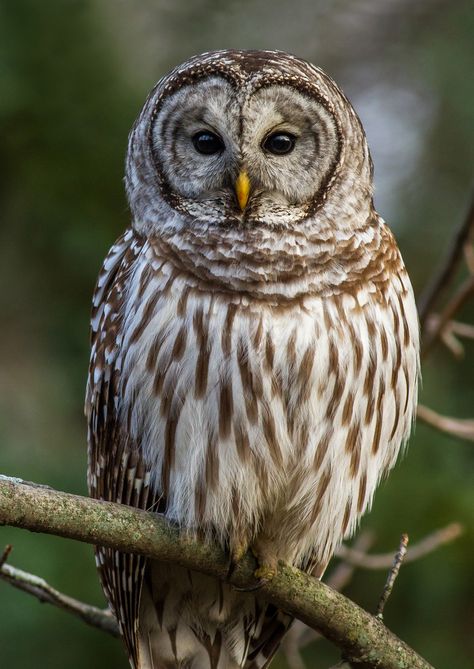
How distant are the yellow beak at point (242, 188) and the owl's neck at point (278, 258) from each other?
10 centimetres

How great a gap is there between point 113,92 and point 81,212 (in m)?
0.63

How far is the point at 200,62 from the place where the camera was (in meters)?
3.63

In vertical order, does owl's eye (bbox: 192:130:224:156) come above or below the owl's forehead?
below

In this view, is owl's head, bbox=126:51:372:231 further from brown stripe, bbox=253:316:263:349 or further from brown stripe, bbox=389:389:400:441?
brown stripe, bbox=389:389:400:441

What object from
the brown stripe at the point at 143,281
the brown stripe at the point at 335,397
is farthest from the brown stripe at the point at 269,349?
the brown stripe at the point at 143,281

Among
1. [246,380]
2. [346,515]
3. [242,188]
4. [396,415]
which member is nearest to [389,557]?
[346,515]

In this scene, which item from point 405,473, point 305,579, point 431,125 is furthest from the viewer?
point 431,125

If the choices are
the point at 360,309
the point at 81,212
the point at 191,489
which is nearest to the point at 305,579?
the point at 191,489

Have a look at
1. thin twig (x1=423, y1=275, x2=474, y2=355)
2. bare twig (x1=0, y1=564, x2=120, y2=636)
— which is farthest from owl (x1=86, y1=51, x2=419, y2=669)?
thin twig (x1=423, y1=275, x2=474, y2=355)

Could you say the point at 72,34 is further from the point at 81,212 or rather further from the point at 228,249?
Answer: the point at 228,249

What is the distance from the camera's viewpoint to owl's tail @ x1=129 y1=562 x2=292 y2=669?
374 centimetres

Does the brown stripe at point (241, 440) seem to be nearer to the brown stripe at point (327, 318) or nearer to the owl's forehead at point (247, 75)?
the brown stripe at point (327, 318)

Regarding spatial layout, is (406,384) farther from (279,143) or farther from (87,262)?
(87,262)

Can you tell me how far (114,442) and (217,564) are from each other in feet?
1.76
